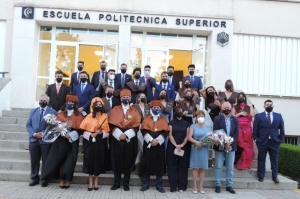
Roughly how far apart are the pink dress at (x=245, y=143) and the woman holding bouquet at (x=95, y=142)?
356 cm

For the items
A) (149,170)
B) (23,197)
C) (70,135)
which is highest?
(70,135)

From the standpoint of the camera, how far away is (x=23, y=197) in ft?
20.8

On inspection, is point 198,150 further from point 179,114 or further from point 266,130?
point 266,130

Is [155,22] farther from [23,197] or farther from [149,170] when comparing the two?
[23,197]

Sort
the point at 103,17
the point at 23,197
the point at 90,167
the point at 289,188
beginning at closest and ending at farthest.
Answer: the point at 23,197
the point at 90,167
the point at 289,188
the point at 103,17

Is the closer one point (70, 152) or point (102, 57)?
point (70, 152)

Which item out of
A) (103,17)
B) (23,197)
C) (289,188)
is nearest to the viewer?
(23,197)

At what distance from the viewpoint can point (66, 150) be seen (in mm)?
7164

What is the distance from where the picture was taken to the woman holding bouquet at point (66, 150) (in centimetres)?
702

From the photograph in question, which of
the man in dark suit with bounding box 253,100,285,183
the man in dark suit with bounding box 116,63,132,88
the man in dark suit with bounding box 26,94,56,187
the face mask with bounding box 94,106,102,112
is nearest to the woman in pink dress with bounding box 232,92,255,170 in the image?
the man in dark suit with bounding box 253,100,285,183

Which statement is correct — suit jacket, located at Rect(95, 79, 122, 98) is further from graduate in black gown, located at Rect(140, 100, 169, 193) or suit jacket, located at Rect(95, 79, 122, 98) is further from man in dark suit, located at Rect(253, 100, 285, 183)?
man in dark suit, located at Rect(253, 100, 285, 183)

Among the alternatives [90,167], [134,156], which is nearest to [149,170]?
[134,156]

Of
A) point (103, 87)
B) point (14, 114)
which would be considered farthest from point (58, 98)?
point (14, 114)

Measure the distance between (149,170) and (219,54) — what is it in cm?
743
